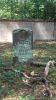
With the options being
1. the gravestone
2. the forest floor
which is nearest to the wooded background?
the forest floor

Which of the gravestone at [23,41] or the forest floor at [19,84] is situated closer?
the forest floor at [19,84]

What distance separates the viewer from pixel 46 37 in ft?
40.8

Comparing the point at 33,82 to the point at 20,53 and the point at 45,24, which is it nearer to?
the point at 20,53

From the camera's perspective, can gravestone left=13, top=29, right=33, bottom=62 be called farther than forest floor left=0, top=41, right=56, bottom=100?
Yes

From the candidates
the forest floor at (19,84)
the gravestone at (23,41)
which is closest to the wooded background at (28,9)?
the forest floor at (19,84)

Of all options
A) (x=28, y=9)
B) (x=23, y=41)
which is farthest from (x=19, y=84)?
(x=28, y=9)

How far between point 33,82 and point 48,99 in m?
0.97

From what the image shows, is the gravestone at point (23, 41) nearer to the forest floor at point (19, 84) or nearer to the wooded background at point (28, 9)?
the forest floor at point (19, 84)

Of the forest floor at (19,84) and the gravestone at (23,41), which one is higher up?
the gravestone at (23,41)

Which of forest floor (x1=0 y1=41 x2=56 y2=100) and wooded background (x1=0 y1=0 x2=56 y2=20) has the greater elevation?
Result: wooded background (x1=0 y1=0 x2=56 y2=20)

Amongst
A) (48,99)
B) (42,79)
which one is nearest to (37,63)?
(42,79)

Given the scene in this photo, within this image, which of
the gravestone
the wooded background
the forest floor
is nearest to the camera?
the forest floor

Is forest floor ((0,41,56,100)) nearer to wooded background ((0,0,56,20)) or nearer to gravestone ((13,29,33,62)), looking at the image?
gravestone ((13,29,33,62))

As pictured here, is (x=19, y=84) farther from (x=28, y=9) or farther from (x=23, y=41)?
(x=28, y=9)
